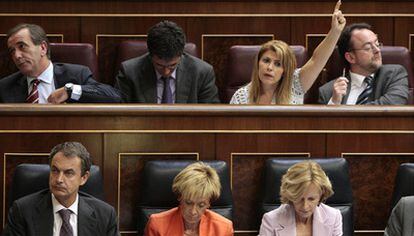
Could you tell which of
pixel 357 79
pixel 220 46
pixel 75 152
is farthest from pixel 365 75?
pixel 75 152

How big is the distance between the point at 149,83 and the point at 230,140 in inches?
12.7

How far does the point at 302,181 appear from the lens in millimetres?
1740

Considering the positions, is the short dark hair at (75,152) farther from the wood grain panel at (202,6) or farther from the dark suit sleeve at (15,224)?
the wood grain panel at (202,6)

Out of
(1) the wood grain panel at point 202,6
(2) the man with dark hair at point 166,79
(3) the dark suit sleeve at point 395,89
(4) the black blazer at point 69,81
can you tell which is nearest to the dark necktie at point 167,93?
(2) the man with dark hair at point 166,79

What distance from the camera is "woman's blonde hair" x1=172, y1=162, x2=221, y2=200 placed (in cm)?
174

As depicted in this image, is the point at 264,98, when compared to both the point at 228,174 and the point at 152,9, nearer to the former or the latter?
the point at 228,174

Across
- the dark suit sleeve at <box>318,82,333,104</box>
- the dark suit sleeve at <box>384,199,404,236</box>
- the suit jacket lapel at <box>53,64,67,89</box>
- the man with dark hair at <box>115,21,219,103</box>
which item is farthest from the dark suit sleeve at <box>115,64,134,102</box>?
the dark suit sleeve at <box>384,199,404,236</box>

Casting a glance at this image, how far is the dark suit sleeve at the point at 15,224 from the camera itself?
169 centimetres

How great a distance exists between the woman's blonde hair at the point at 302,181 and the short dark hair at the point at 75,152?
1.10 ft

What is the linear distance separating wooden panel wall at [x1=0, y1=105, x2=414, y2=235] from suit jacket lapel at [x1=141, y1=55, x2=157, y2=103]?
270 mm

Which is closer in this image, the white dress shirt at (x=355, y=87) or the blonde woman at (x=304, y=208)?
the blonde woman at (x=304, y=208)

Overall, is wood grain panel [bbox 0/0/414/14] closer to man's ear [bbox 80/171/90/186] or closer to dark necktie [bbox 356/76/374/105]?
dark necktie [bbox 356/76/374/105]

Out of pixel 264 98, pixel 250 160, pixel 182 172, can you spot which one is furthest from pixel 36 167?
pixel 264 98

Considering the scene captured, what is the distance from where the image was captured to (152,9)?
2436 mm
